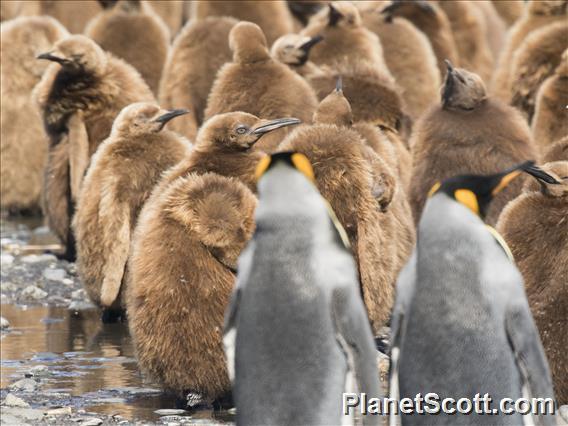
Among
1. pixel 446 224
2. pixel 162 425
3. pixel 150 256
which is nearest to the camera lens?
pixel 446 224

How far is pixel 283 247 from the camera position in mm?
3771

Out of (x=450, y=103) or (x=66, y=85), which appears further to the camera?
(x=66, y=85)

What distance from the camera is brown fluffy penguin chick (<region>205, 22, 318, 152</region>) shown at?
701 centimetres

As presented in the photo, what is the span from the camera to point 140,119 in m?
6.34

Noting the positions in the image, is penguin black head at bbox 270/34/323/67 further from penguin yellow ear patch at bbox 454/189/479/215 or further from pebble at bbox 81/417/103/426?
penguin yellow ear patch at bbox 454/189/479/215

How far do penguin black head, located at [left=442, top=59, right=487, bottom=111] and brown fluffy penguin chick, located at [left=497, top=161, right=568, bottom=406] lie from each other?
1741 millimetres

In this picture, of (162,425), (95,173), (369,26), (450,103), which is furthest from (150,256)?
(369,26)

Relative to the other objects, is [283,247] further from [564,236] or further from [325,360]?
[564,236]

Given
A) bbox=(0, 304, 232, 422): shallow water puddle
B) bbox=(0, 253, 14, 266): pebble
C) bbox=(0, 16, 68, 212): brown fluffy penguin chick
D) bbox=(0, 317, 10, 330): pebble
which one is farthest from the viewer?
bbox=(0, 16, 68, 212): brown fluffy penguin chick

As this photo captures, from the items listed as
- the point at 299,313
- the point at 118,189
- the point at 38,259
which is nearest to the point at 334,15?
the point at 38,259

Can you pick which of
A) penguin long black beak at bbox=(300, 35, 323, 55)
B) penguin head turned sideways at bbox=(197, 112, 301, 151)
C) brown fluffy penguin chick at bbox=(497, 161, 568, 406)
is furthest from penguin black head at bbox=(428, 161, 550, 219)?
penguin long black beak at bbox=(300, 35, 323, 55)

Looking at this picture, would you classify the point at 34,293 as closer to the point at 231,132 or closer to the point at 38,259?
the point at 38,259

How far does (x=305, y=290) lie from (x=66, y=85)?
415cm

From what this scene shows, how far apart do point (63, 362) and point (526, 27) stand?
5.51 m
